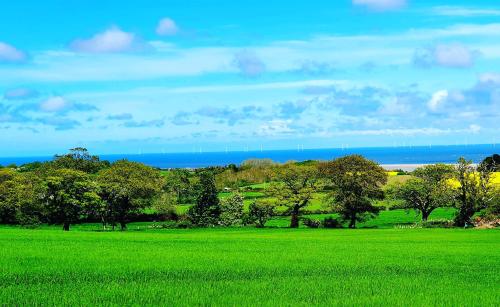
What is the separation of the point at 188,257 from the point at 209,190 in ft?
144

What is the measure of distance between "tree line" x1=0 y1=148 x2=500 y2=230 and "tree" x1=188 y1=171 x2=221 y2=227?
5.0 inches

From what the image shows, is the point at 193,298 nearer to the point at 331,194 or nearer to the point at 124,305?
the point at 124,305

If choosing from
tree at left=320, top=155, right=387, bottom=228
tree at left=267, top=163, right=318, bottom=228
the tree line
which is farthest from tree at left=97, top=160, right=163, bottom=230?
tree at left=320, top=155, right=387, bottom=228

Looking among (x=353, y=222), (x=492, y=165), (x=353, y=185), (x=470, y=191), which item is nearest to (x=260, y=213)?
(x=353, y=222)

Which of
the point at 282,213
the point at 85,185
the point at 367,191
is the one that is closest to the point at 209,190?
the point at 282,213

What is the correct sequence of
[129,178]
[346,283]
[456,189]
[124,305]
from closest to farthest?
[124,305] < [346,283] < [456,189] < [129,178]

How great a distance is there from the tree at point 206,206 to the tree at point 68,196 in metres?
13.1

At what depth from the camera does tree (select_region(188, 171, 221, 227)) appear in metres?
69.2

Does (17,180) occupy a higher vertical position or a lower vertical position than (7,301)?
higher

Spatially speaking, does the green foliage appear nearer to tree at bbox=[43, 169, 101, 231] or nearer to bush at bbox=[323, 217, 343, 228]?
tree at bbox=[43, 169, 101, 231]

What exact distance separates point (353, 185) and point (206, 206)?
19.1 m

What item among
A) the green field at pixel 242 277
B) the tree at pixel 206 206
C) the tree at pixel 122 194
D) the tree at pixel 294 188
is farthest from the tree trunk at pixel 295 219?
the green field at pixel 242 277

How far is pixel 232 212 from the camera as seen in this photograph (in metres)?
72.4

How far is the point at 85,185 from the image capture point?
62281 mm
